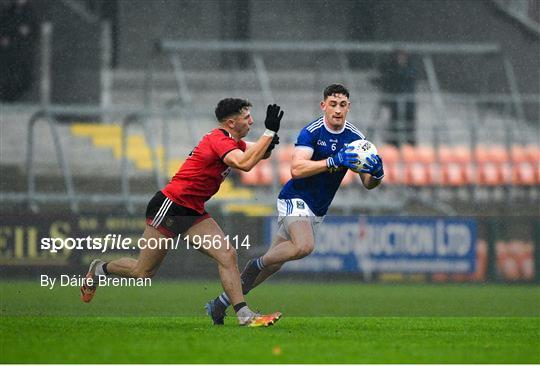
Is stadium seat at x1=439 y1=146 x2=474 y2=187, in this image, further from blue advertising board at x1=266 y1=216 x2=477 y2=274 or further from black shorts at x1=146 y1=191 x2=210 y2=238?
black shorts at x1=146 y1=191 x2=210 y2=238

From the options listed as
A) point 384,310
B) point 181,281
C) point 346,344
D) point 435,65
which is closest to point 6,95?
point 181,281

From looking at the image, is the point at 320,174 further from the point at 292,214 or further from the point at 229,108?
the point at 229,108

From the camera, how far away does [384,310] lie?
1373cm

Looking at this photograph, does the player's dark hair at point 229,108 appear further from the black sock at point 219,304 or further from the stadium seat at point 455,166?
the stadium seat at point 455,166

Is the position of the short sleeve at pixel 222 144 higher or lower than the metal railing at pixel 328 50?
lower

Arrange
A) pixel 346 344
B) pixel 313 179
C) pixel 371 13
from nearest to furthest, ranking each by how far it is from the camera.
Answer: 1. pixel 346 344
2. pixel 313 179
3. pixel 371 13

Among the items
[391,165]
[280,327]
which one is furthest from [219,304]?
[391,165]

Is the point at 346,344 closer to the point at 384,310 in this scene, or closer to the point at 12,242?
the point at 384,310

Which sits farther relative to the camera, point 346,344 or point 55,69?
point 55,69

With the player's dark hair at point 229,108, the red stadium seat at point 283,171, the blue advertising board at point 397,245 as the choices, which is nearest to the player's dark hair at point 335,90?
the player's dark hair at point 229,108

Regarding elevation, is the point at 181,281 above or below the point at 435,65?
below

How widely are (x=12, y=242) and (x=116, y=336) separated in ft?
25.6

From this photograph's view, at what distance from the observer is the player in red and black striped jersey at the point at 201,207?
34.7 feet

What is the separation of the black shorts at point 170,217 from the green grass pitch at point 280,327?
761 mm
